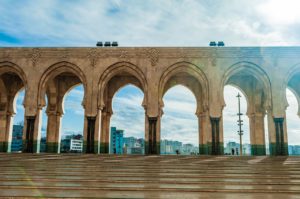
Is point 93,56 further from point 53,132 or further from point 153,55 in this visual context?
point 53,132

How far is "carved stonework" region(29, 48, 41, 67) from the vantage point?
52.4 feet

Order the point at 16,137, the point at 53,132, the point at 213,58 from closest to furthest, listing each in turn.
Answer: the point at 213,58
the point at 53,132
the point at 16,137

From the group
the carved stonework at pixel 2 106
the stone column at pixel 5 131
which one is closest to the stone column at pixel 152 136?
the stone column at pixel 5 131

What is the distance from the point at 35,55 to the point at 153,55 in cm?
670

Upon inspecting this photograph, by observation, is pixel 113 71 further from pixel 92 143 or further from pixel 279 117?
pixel 279 117

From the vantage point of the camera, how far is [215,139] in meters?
15.0

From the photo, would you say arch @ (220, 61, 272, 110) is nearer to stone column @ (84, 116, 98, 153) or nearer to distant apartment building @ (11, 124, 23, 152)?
stone column @ (84, 116, 98, 153)

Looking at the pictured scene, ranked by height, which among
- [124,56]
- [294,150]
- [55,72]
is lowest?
[294,150]

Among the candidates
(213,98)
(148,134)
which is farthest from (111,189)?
(213,98)

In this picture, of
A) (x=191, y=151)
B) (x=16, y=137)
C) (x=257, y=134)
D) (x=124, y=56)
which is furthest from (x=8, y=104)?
(x=16, y=137)

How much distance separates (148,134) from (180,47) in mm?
5145

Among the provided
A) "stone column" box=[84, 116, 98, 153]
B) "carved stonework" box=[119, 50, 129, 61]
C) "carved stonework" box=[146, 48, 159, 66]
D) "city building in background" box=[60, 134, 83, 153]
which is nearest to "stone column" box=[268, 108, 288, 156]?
"carved stonework" box=[146, 48, 159, 66]

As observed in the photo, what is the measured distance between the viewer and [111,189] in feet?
16.3

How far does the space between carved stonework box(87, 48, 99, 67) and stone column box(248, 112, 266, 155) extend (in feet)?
33.1
